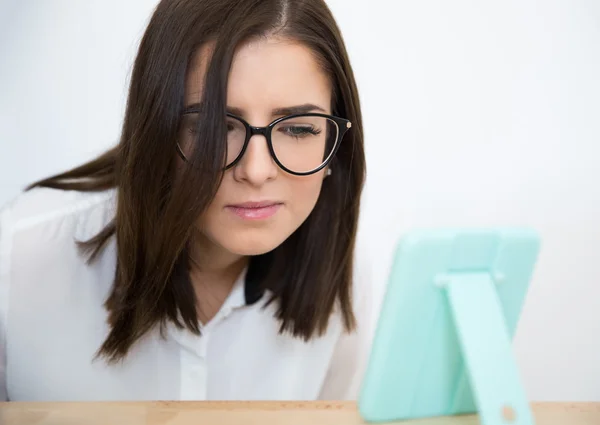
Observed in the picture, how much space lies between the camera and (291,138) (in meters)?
0.94

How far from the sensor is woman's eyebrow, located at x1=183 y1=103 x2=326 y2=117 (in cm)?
87

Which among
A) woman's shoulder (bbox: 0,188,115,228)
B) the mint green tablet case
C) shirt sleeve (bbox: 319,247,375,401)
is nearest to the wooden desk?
the mint green tablet case

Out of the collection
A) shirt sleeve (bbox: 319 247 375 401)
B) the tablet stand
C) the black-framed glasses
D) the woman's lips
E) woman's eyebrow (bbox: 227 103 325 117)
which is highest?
woman's eyebrow (bbox: 227 103 325 117)

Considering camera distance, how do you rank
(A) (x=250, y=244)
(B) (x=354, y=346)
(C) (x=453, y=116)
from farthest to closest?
(C) (x=453, y=116)
(B) (x=354, y=346)
(A) (x=250, y=244)

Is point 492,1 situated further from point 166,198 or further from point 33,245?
point 33,245

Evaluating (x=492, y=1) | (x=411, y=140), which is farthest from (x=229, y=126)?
(x=492, y=1)

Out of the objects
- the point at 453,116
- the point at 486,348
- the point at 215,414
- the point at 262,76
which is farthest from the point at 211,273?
the point at 453,116

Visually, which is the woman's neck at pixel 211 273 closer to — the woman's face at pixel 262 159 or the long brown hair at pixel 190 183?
the long brown hair at pixel 190 183

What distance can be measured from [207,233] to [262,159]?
0.20 meters

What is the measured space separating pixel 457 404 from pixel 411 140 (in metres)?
1.17

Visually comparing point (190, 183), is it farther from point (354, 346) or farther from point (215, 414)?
point (354, 346)

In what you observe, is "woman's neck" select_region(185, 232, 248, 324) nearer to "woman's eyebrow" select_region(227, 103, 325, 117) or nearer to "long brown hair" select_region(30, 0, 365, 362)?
"long brown hair" select_region(30, 0, 365, 362)

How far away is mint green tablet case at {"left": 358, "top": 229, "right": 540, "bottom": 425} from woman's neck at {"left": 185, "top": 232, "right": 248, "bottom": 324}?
0.65 metres

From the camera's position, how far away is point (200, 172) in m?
0.86
